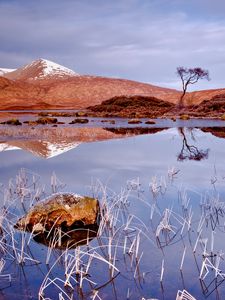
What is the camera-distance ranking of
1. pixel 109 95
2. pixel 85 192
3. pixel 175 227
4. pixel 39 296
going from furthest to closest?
pixel 109 95 → pixel 85 192 → pixel 175 227 → pixel 39 296

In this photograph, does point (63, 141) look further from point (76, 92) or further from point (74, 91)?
point (74, 91)

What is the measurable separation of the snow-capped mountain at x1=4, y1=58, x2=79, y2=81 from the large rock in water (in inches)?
4144

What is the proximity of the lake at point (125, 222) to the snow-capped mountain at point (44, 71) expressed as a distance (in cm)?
9498

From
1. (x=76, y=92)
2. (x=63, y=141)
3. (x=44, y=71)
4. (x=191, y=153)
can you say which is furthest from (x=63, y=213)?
(x=44, y=71)

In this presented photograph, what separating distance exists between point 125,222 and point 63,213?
3.69ft

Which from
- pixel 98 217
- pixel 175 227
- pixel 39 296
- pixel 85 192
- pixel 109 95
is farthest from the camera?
pixel 109 95

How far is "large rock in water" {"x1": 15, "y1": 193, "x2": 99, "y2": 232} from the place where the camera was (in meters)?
8.00

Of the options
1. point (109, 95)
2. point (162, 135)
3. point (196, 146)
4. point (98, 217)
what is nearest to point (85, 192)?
point (98, 217)

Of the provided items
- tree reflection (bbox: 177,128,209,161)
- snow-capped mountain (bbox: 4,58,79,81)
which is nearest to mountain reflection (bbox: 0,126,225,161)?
tree reflection (bbox: 177,128,209,161)

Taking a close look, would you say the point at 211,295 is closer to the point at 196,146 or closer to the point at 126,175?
the point at 126,175

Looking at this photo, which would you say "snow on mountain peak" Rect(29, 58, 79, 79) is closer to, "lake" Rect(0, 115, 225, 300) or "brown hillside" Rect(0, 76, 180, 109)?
"brown hillside" Rect(0, 76, 180, 109)

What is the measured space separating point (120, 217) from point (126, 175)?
4833mm

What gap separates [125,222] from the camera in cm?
834

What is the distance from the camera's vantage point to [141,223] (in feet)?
26.9
